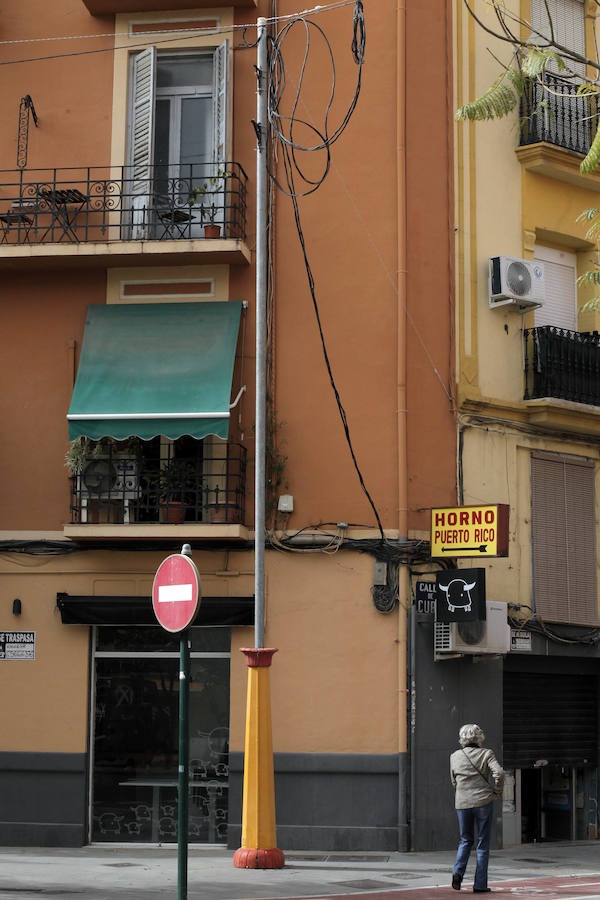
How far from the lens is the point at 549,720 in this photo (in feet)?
58.0

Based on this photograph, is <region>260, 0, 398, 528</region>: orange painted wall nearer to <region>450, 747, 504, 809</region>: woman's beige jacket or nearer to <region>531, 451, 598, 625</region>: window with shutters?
<region>531, 451, 598, 625</region>: window with shutters

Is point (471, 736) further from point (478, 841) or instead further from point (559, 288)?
point (559, 288)

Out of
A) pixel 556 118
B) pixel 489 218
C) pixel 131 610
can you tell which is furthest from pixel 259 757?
pixel 556 118

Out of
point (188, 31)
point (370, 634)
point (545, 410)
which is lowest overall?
point (370, 634)

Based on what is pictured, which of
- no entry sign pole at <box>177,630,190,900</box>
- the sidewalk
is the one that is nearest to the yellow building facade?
the sidewalk

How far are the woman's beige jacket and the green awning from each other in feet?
17.0

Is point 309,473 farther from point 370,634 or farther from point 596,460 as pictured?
point 596,460

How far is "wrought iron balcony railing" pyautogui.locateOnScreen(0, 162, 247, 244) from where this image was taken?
16.5 meters

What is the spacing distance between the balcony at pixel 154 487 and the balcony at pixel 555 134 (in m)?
6.05

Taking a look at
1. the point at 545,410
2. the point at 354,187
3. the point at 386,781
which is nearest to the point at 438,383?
the point at 545,410

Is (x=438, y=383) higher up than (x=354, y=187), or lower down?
lower down

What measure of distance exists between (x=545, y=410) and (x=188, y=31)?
7.14m

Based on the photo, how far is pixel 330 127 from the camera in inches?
650

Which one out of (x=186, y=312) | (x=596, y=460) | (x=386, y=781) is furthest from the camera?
(x=596, y=460)
